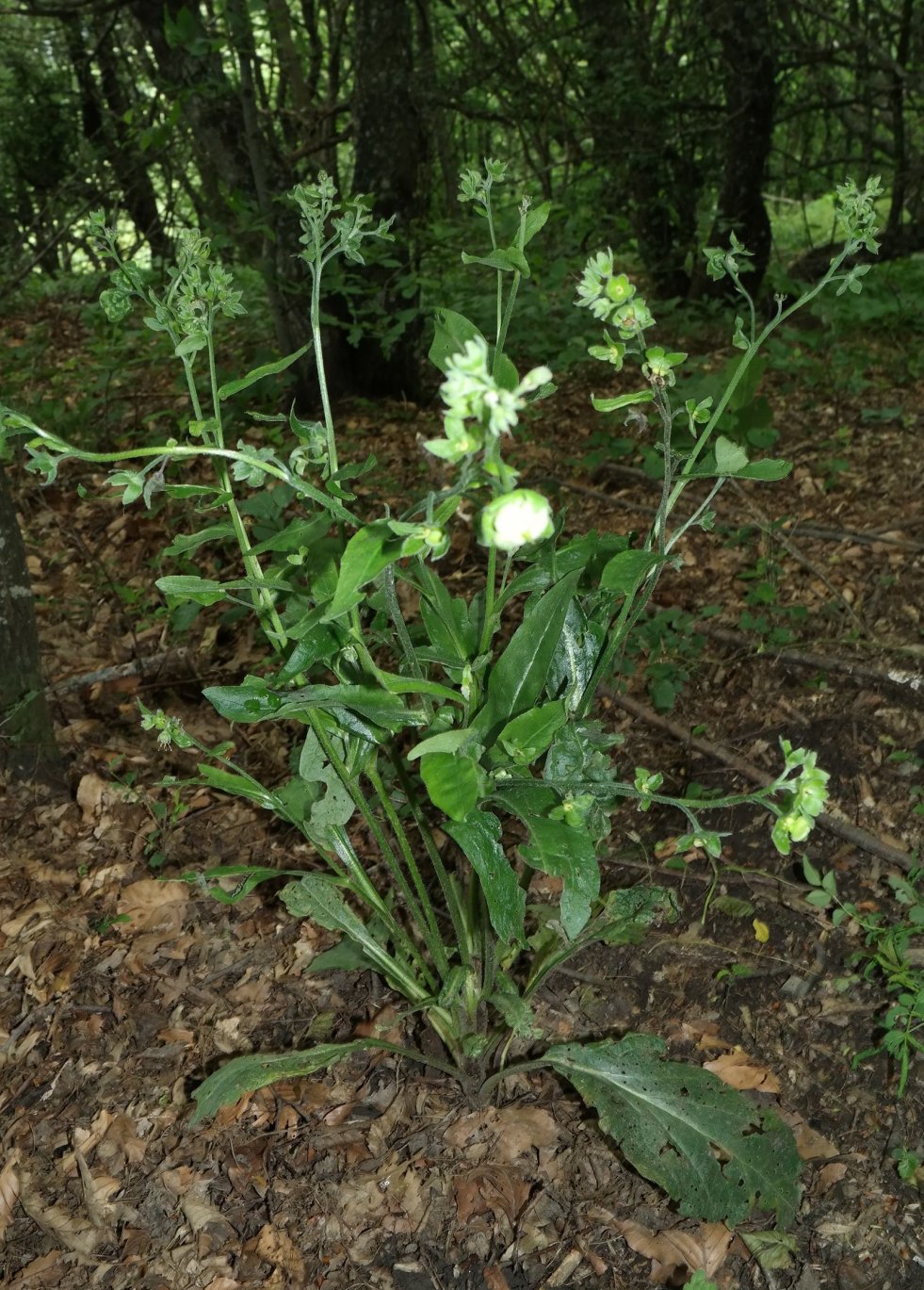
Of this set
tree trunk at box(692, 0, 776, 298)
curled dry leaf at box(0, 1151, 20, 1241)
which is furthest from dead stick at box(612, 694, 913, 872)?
tree trunk at box(692, 0, 776, 298)

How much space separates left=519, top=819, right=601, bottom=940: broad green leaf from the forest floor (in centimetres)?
83

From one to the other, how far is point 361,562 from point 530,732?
18.2 inches

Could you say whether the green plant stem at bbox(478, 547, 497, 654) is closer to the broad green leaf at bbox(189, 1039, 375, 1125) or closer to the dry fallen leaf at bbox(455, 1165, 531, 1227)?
the broad green leaf at bbox(189, 1039, 375, 1125)

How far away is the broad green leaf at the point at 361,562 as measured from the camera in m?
1.18

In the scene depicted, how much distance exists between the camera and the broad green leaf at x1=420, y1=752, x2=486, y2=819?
54.2 inches

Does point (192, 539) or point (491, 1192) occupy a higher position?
point (192, 539)

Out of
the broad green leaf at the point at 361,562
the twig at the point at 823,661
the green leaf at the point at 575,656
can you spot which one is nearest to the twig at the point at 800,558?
the twig at the point at 823,661

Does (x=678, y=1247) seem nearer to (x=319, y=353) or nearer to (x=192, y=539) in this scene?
(x=192, y=539)

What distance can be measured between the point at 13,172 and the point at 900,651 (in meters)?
8.50

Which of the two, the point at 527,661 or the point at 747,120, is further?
the point at 747,120

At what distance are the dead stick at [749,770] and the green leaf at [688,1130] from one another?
0.74 meters

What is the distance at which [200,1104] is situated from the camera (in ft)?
6.03

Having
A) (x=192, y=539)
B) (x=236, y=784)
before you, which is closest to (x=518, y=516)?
(x=192, y=539)

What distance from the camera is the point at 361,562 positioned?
3.89ft
